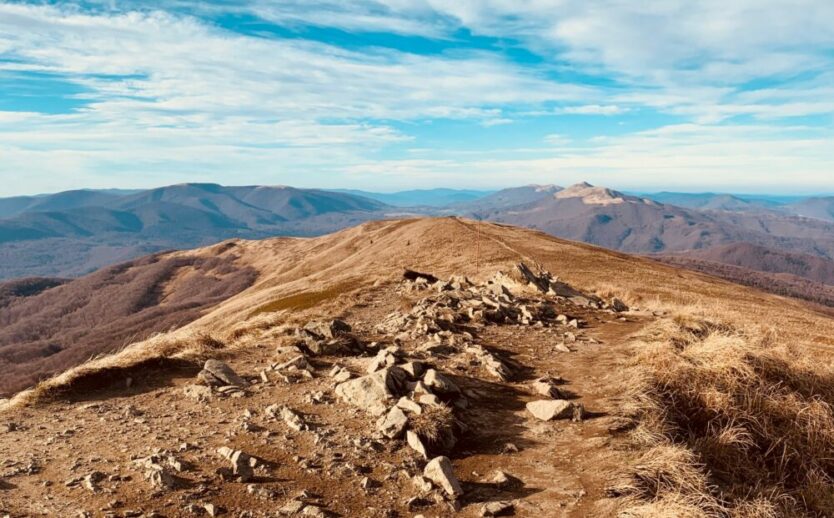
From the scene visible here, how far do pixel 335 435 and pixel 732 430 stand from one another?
10019mm

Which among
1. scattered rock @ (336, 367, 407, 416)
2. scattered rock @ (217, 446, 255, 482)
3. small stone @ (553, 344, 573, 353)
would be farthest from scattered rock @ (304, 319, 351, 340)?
small stone @ (553, 344, 573, 353)

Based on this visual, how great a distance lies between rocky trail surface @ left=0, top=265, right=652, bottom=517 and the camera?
983 cm

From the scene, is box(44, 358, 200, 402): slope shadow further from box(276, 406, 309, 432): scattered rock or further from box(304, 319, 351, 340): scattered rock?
box(276, 406, 309, 432): scattered rock

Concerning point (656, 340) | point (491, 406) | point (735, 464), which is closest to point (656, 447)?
point (735, 464)

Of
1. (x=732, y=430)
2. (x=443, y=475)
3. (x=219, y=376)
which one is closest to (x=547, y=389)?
(x=732, y=430)

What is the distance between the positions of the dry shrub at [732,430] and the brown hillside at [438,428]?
0.05 metres

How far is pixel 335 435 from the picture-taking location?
40.2ft

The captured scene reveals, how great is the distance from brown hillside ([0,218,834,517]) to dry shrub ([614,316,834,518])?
0.18 feet

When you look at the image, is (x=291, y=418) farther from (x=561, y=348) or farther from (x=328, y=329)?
(x=561, y=348)

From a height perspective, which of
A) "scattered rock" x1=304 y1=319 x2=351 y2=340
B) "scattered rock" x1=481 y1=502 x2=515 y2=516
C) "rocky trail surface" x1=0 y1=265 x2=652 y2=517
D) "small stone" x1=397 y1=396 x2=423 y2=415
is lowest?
"scattered rock" x1=481 y1=502 x2=515 y2=516

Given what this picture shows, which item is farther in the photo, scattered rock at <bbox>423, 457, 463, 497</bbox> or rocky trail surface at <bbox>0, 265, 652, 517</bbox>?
scattered rock at <bbox>423, 457, 463, 497</bbox>

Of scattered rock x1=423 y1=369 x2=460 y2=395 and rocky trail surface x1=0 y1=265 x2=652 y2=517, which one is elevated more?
scattered rock x1=423 y1=369 x2=460 y2=395

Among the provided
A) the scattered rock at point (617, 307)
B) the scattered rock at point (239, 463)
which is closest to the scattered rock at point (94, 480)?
the scattered rock at point (239, 463)

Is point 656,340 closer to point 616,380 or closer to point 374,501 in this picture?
point 616,380
